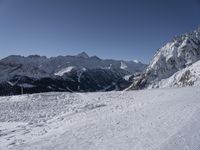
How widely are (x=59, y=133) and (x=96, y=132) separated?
2293mm

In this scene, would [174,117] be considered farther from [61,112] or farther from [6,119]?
[6,119]

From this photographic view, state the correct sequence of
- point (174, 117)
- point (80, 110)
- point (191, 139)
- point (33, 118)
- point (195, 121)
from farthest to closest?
point (80, 110) → point (33, 118) → point (174, 117) → point (195, 121) → point (191, 139)

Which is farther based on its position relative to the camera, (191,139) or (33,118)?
Answer: (33,118)

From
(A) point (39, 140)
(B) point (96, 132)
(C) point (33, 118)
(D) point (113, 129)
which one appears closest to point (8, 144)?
(A) point (39, 140)

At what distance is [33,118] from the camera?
23.5 metres

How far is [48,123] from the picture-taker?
20.9 metres

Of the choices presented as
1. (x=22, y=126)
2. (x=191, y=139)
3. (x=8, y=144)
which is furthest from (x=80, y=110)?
(x=191, y=139)

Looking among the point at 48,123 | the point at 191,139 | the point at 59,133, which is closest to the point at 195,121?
the point at 191,139

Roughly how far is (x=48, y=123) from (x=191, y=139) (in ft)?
35.2

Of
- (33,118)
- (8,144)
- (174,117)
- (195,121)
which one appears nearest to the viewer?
(8,144)

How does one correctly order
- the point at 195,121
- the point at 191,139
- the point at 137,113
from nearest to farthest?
the point at 191,139 < the point at 195,121 < the point at 137,113

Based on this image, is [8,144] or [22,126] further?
[22,126]

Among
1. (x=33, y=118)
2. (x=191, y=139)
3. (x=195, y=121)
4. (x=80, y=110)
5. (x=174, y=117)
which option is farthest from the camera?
(x=80, y=110)

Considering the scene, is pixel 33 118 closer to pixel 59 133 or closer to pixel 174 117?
pixel 59 133
